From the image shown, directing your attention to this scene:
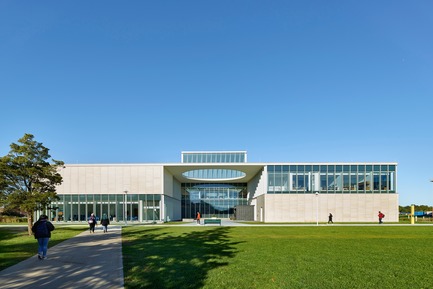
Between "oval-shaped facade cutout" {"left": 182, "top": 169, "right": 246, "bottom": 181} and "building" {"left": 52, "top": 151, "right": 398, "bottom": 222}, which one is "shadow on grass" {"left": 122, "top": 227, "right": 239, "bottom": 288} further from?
"oval-shaped facade cutout" {"left": 182, "top": 169, "right": 246, "bottom": 181}

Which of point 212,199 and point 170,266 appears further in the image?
point 212,199

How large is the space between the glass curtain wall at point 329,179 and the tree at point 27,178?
29295 mm

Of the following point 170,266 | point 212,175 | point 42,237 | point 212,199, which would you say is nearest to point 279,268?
point 170,266

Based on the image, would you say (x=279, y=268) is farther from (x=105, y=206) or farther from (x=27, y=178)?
(x=105, y=206)

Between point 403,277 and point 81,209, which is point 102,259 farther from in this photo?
point 81,209

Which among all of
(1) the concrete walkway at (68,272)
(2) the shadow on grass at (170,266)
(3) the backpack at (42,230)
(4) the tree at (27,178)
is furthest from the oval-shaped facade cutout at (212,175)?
(1) the concrete walkway at (68,272)

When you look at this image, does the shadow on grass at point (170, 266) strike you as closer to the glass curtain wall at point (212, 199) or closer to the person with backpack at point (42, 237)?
the person with backpack at point (42, 237)

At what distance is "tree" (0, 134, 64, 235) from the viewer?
2550 cm

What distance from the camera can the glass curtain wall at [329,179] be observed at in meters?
48.9

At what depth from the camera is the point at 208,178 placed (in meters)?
68.9

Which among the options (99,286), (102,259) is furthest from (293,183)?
(99,286)

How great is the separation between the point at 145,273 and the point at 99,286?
1822 mm

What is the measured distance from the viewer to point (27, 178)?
27.0 m

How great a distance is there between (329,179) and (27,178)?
3638cm
